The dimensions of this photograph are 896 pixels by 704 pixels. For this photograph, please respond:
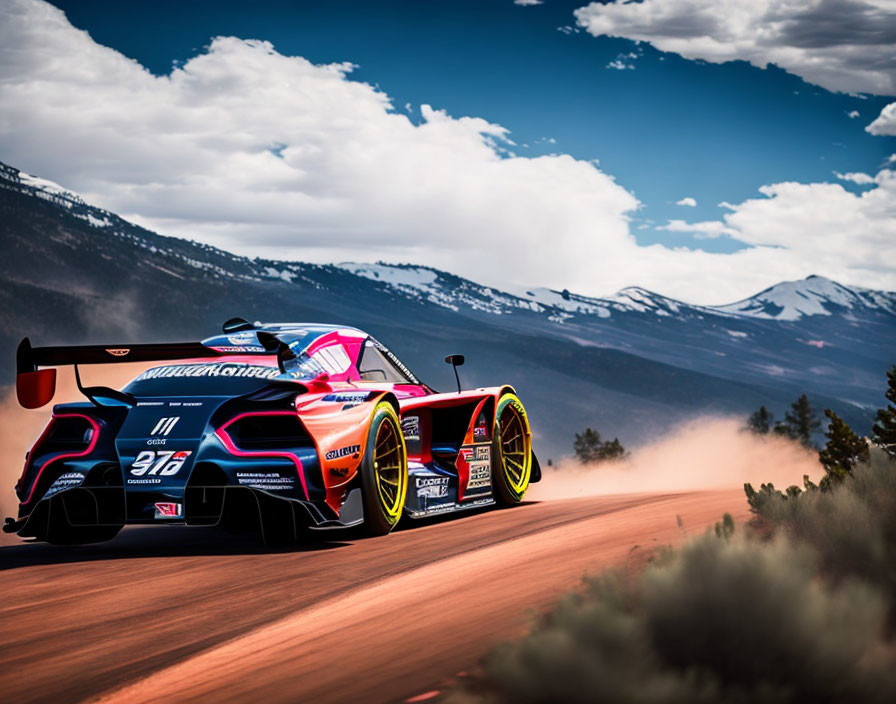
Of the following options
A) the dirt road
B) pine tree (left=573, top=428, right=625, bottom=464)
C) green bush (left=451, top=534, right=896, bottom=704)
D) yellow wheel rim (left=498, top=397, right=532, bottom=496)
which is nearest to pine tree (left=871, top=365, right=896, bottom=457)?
yellow wheel rim (left=498, top=397, right=532, bottom=496)

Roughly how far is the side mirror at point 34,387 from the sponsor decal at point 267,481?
1.78 meters

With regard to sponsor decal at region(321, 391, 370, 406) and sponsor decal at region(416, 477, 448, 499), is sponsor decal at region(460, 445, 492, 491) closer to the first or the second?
sponsor decal at region(416, 477, 448, 499)

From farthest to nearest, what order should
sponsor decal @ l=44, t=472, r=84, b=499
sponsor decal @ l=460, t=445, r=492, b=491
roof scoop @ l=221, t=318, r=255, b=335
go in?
sponsor decal @ l=460, t=445, r=492, b=491, roof scoop @ l=221, t=318, r=255, b=335, sponsor decal @ l=44, t=472, r=84, b=499

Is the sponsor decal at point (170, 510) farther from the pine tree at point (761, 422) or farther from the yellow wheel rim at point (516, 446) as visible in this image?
the pine tree at point (761, 422)

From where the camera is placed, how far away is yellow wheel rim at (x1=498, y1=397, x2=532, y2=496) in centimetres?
1162

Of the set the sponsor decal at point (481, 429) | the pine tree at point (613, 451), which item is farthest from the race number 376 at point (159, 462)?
the pine tree at point (613, 451)

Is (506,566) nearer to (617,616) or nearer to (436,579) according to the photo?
(436,579)

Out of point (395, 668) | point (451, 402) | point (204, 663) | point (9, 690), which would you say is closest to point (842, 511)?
point (395, 668)

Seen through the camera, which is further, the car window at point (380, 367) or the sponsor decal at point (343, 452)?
the car window at point (380, 367)

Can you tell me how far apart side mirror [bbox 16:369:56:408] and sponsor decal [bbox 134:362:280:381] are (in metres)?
0.71

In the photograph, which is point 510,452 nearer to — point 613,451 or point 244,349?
point 244,349

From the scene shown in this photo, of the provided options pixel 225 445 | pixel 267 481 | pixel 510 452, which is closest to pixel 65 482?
pixel 225 445

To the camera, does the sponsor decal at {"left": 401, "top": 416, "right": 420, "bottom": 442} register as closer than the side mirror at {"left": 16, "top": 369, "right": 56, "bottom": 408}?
No

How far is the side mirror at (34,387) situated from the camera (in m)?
8.75
